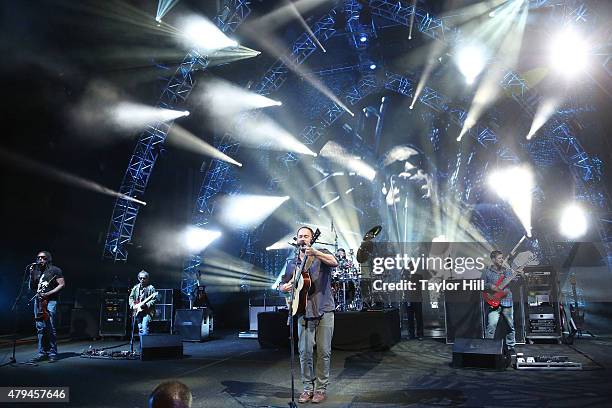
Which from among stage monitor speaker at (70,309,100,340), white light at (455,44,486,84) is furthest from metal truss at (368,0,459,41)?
stage monitor speaker at (70,309,100,340)

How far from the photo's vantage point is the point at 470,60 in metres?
17.4

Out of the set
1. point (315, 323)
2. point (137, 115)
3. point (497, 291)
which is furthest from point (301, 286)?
point (137, 115)

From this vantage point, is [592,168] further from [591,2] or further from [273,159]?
[273,159]

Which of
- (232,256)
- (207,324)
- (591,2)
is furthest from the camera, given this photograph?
(232,256)

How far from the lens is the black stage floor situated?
557 centimetres

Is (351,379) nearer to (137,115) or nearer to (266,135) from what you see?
(137,115)

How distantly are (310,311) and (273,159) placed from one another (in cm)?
1627

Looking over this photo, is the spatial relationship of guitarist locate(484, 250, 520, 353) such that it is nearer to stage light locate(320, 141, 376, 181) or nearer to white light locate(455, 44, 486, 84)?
white light locate(455, 44, 486, 84)

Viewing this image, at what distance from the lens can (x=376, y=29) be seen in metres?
19.0

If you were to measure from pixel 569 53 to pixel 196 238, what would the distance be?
13919mm

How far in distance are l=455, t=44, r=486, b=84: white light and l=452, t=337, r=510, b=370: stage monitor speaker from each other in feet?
38.7

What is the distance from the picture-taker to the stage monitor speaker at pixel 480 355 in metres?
7.50

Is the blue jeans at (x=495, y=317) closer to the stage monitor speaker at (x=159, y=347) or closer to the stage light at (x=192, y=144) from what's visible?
the stage monitor speaker at (x=159, y=347)

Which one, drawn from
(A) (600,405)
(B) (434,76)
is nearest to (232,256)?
(B) (434,76)
